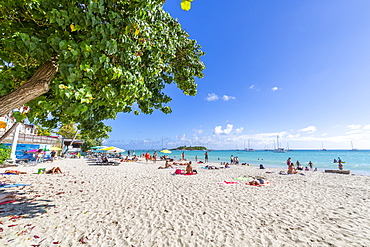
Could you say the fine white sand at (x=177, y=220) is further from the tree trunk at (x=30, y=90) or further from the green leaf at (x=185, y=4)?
the green leaf at (x=185, y=4)

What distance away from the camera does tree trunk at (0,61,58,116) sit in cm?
298

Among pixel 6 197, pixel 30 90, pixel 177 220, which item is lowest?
pixel 177 220

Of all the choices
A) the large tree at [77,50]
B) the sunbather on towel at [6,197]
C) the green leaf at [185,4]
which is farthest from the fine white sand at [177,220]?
the green leaf at [185,4]

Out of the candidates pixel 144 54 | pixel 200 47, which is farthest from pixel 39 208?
pixel 200 47

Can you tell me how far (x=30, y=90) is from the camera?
3.08m

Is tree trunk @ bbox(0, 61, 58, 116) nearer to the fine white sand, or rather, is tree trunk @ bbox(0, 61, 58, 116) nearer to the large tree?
the large tree

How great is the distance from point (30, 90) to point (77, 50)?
1.20 m

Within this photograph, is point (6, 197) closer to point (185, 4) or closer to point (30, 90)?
point (30, 90)

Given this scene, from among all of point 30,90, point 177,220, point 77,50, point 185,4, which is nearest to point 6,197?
point 30,90

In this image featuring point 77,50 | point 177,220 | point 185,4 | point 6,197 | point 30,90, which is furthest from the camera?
point 6,197

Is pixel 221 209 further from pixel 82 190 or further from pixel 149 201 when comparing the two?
pixel 82 190

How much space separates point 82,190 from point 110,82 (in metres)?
7.38

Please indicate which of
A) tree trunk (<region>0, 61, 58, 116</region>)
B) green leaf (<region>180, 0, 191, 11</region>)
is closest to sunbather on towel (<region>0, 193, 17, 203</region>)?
tree trunk (<region>0, 61, 58, 116</region>)

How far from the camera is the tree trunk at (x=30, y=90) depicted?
298cm
